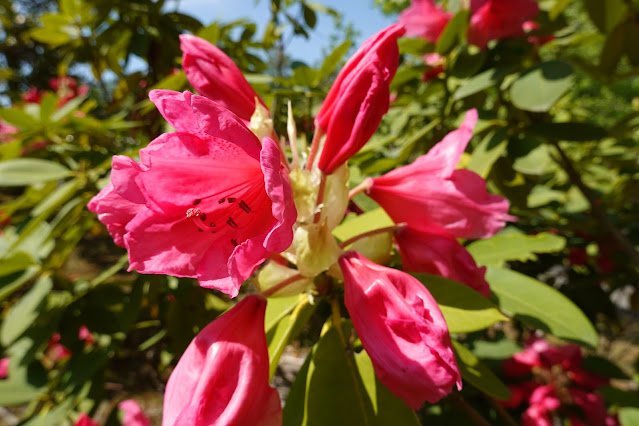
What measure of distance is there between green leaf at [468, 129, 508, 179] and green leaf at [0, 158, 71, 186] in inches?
41.7

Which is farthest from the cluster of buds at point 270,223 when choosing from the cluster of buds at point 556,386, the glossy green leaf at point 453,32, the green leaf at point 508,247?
the cluster of buds at point 556,386

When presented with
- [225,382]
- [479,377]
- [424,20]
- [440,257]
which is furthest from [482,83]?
[225,382]

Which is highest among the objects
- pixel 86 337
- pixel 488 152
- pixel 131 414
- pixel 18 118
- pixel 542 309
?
pixel 18 118

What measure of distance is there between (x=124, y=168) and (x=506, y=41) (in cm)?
118

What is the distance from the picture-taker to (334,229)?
92 centimetres

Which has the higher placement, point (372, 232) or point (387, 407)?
point (372, 232)

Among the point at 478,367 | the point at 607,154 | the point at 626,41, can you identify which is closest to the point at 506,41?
the point at 626,41

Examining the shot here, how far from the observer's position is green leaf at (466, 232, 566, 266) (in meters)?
0.91

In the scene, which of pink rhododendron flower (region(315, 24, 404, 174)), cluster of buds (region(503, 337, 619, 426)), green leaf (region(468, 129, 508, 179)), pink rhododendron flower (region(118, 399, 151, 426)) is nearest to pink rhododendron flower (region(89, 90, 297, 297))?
pink rhododendron flower (region(315, 24, 404, 174))

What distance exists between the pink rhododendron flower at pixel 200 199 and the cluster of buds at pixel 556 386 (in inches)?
50.6

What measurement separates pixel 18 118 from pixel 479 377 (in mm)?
1376

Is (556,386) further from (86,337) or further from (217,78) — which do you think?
(86,337)

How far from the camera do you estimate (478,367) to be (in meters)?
0.71

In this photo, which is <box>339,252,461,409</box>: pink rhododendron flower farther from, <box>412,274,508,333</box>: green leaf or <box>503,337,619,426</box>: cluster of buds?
<box>503,337,619,426</box>: cluster of buds
